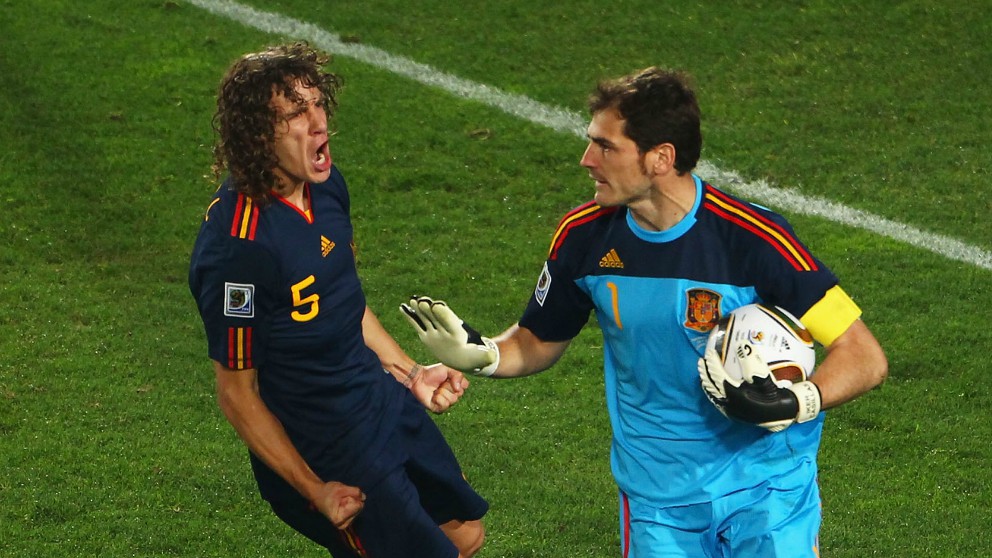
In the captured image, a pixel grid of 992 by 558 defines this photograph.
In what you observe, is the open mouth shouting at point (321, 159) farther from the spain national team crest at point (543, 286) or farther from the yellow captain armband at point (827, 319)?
the yellow captain armband at point (827, 319)

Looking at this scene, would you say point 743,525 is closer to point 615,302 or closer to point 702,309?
point 702,309

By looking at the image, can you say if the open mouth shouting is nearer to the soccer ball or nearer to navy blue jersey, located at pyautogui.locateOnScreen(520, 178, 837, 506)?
navy blue jersey, located at pyautogui.locateOnScreen(520, 178, 837, 506)

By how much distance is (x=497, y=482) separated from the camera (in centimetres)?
686

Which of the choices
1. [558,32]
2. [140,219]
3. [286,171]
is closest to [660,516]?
[286,171]

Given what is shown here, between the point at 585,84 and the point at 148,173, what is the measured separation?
318 centimetres

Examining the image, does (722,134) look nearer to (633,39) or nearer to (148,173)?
(633,39)

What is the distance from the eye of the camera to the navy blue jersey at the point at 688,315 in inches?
181

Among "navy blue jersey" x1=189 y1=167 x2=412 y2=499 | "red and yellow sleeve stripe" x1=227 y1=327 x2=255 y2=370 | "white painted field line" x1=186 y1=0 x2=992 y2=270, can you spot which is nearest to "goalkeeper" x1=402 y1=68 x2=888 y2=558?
"navy blue jersey" x1=189 y1=167 x2=412 y2=499

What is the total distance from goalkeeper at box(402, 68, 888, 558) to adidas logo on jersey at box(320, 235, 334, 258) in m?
0.35

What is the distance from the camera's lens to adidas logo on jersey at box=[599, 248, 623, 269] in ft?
15.6

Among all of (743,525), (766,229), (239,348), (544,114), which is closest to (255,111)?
(239,348)

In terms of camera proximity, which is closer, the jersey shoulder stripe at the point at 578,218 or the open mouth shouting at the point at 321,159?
the open mouth shouting at the point at 321,159

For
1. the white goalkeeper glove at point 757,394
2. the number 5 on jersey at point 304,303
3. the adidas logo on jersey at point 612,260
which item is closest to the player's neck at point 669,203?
the adidas logo on jersey at point 612,260

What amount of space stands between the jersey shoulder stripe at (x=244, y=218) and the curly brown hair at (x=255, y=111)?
0.08 feet
